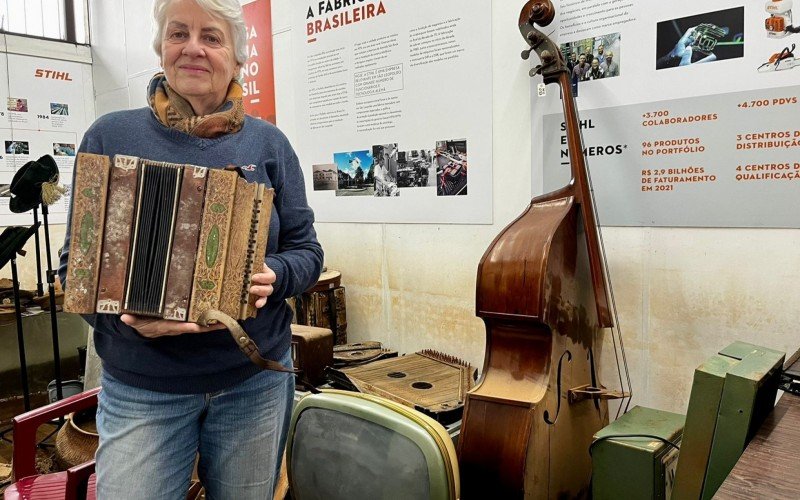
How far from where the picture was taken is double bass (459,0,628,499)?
1620 mm

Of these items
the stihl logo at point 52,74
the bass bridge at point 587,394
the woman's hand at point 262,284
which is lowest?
the bass bridge at point 587,394

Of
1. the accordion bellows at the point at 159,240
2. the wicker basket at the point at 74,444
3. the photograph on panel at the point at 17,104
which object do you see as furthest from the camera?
the photograph on panel at the point at 17,104

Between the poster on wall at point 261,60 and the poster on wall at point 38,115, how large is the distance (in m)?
1.57

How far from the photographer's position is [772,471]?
933 millimetres

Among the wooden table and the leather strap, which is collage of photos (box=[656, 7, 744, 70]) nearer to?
the wooden table

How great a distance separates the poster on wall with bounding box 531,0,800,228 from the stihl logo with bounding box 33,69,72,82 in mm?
3976

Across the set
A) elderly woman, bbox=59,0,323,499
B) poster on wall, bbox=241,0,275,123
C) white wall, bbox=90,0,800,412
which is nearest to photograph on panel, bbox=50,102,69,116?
poster on wall, bbox=241,0,275,123

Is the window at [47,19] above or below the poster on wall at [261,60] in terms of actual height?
above

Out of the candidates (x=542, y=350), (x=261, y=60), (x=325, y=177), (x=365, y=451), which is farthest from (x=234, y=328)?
(x=261, y=60)

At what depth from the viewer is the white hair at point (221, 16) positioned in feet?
3.95

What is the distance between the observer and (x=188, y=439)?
46.5 inches

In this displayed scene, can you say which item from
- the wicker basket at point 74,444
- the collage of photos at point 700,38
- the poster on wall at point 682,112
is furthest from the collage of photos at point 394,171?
the wicker basket at point 74,444

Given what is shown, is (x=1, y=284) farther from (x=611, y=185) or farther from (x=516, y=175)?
(x=611, y=185)

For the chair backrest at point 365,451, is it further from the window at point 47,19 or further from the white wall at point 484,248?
the window at point 47,19
